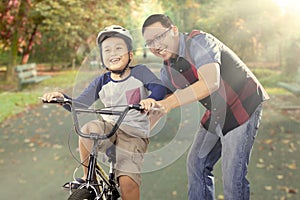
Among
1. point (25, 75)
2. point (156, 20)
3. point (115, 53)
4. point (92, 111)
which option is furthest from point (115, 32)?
A: point (25, 75)

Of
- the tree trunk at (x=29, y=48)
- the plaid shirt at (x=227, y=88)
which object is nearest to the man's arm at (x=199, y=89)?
the plaid shirt at (x=227, y=88)

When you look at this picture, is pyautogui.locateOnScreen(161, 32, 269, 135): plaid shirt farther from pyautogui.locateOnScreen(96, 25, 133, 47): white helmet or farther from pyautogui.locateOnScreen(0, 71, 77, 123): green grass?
pyautogui.locateOnScreen(0, 71, 77, 123): green grass

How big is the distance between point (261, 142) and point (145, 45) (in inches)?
159

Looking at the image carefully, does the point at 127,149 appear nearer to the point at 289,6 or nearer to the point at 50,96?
the point at 50,96

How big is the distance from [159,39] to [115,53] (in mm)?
187

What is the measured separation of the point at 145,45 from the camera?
189 cm

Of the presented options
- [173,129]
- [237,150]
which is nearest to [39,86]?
[173,129]

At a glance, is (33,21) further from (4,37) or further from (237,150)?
(237,150)

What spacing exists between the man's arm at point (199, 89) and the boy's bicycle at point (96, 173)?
14cm

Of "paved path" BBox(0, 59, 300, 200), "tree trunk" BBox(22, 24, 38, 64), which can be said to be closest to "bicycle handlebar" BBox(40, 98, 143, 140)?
"paved path" BBox(0, 59, 300, 200)

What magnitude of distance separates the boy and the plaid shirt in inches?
7.0

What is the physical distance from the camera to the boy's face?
1.82 m

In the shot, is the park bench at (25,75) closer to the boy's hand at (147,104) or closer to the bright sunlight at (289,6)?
the bright sunlight at (289,6)

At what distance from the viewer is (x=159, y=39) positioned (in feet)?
6.20
